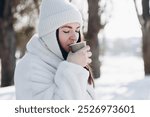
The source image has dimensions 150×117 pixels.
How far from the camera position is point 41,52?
2.35 meters

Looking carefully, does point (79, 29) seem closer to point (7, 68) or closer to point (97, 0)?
point (97, 0)

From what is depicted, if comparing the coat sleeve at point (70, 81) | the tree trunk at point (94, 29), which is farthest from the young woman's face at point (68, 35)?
the tree trunk at point (94, 29)

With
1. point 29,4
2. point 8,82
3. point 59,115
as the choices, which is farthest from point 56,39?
point 29,4

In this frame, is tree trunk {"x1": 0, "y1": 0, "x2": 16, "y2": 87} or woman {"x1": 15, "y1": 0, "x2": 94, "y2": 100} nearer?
woman {"x1": 15, "y1": 0, "x2": 94, "y2": 100}

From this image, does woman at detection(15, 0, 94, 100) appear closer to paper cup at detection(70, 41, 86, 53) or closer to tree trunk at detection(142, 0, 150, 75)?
paper cup at detection(70, 41, 86, 53)

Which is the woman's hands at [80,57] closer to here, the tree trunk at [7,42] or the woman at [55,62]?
the woman at [55,62]

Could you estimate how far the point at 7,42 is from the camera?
1202 cm

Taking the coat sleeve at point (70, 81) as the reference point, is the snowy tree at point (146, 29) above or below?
below

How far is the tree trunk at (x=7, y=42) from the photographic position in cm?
1188

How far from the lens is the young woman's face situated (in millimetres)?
2300

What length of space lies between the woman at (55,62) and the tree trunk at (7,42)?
9.61m

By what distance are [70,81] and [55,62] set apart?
14cm

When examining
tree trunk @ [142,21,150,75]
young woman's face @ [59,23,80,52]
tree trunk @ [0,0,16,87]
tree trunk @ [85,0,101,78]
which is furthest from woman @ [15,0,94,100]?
tree trunk @ [0,0,16,87]

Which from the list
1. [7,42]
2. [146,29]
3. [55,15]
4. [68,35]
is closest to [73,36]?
[68,35]
